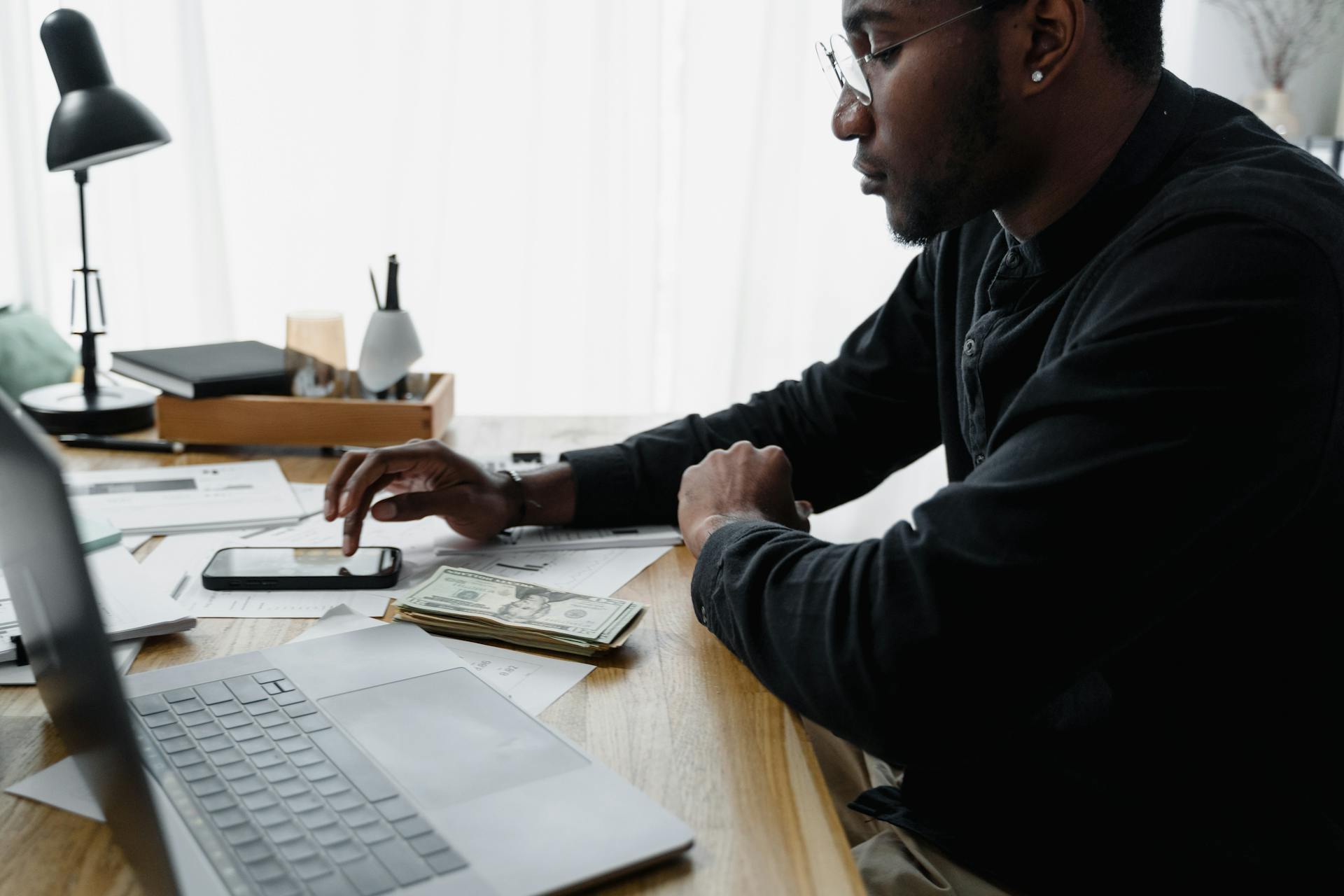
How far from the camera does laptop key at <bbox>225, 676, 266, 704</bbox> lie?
835mm

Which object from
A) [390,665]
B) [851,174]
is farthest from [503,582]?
[851,174]

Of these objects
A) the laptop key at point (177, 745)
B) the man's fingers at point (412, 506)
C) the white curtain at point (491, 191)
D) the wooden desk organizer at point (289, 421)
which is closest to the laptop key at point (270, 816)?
the laptop key at point (177, 745)

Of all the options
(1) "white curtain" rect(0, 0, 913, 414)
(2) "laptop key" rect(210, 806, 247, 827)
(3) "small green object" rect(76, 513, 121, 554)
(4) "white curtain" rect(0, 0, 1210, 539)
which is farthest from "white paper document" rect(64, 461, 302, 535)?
(1) "white curtain" rect(0, 0, 913, 414)

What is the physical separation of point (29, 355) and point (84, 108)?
575 millimetres

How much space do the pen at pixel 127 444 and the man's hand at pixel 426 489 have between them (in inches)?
18.6

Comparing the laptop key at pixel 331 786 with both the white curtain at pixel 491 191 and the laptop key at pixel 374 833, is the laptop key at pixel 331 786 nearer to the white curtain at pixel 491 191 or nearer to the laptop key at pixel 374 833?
the laptop key at pixel 374 833

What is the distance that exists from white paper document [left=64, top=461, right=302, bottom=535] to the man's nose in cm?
72

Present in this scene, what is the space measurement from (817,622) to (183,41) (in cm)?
235

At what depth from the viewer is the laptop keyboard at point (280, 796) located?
63cm

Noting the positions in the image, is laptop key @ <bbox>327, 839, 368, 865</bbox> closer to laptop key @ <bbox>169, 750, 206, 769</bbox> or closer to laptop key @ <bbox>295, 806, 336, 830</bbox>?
laptop key @ <bbox>295, 806, 336, 830</bbox>

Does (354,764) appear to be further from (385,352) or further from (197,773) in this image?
(385,352)

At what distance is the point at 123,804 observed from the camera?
0.58 meters

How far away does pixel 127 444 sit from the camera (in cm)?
158

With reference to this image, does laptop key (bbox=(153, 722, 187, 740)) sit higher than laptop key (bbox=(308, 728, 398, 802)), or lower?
higher
